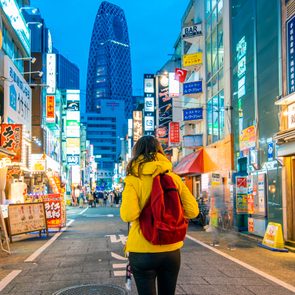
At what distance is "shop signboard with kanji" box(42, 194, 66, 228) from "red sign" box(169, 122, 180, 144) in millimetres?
18360

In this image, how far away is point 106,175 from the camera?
17712cm

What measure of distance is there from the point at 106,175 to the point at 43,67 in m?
133

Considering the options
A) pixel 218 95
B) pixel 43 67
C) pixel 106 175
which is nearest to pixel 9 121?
pixel 218 95

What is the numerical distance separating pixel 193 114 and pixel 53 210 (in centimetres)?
1205

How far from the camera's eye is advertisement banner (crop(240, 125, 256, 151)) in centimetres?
1623

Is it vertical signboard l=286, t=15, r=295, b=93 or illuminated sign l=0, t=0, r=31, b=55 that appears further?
illuminated sign l=0, t=0, r=31, b=55

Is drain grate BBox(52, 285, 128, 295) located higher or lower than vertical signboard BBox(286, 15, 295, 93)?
lower

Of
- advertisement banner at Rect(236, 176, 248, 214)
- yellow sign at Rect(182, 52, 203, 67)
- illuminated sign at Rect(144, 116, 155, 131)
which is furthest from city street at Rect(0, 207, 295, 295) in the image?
illuminated sign at Rect(144, 116, 155, 131)

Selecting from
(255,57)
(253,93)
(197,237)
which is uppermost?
(255,57)

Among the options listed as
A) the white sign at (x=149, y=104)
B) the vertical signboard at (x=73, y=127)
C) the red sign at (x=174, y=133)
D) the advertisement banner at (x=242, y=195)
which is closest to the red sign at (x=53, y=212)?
the advertisement banner at (x=242, y=195)

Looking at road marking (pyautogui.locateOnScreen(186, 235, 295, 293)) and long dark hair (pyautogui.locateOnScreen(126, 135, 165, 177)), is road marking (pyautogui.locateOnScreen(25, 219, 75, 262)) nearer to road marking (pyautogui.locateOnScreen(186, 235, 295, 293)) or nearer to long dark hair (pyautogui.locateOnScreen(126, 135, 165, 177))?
road marking (pyautogui.locateOnScreen(186, 235, 295, 293))

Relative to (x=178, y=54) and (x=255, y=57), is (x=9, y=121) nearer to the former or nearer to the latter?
(x=255, y=57)

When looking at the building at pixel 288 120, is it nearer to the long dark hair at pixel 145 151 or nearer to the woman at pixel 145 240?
the long dark hair at pixel 145 151

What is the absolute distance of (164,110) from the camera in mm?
45625
